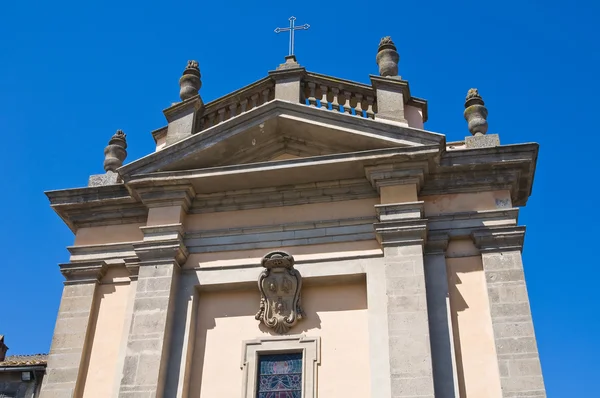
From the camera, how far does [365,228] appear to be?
488 inches

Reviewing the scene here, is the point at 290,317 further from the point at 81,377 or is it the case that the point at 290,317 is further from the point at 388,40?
the point at 388,40

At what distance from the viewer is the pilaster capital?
1205 centimetres

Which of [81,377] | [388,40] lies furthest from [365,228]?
[81,377]

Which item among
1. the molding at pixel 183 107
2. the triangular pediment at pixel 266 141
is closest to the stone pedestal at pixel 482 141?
the triangular pediment at pixel 266 141

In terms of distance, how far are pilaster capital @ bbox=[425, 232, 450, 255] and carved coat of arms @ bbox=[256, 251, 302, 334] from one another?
1971mm

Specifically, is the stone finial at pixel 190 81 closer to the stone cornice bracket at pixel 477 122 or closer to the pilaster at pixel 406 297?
the pilaster at pixel 406 297

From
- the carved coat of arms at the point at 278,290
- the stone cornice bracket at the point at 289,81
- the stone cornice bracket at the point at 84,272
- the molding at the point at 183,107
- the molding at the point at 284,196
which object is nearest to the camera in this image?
the carved coat of arms at the point at 278,290

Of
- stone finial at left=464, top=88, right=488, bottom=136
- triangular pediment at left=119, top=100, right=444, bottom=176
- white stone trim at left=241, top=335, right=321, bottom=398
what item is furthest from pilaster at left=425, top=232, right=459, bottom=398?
stone finial at left=464, top=88, right=488, bottom=136

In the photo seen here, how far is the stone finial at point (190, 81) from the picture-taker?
571 inches

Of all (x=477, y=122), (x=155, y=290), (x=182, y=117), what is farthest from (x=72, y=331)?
(x=477, y=122)

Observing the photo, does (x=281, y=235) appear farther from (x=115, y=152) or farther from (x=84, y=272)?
(x=115, y=152)

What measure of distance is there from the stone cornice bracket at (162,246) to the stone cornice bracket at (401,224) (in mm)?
3074

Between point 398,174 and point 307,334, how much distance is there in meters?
2.80

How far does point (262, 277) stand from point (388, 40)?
4.98 m
